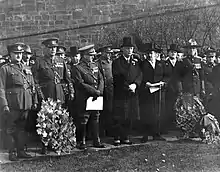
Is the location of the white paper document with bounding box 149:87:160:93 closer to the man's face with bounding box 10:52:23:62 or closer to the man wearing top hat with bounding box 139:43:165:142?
the man wearing top hat with bounding box 139:43:165:142

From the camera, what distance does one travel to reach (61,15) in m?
5.86

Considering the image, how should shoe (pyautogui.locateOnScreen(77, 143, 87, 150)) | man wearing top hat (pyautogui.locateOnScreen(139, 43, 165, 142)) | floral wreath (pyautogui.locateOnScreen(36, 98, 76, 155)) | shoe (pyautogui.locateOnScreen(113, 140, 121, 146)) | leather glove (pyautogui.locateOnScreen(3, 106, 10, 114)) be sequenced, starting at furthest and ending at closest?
man wearing top hat (pyautogui.locateOnScreen(139, 43, 165, 142)) → shoe (pyautogui.locateOnScreen(113, 140, 121, 146)) → shoe (pyautogui.locateOnScreen(77, 143, 87, 150)) → floral wreath (pyautogui.locateOnScreen(36, 98, 76, 155)) → leather glove (pyautogui.locateOnScreen(3, 106, 10, 114))

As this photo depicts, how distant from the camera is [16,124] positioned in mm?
5551

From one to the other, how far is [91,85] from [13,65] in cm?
105

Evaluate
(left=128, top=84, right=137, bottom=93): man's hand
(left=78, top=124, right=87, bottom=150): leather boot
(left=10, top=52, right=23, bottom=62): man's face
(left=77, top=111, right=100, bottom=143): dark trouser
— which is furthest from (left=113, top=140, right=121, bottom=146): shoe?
(left=10, top=52, right=23, bottom=62): man's face

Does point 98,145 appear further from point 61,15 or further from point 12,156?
point 61,15

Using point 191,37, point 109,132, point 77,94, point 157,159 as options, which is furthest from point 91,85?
point 191,37

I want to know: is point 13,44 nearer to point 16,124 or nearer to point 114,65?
point 16,124

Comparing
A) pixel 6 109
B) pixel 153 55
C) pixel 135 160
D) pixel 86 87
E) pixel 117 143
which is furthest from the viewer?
pixel 153 55

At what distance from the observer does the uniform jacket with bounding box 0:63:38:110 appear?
5434 mm

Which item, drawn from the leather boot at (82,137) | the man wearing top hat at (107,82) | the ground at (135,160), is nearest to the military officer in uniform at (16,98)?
the ground at (135,160)

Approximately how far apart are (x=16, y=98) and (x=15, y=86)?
0.15m

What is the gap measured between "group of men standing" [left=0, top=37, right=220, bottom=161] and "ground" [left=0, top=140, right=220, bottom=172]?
22 centimetres

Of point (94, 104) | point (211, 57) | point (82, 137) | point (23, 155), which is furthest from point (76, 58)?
point (211, 57)
